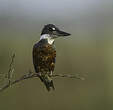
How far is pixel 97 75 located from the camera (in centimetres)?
592

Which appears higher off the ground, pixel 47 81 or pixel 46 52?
pixel 46 52

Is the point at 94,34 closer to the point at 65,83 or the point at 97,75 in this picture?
the point at 97,75

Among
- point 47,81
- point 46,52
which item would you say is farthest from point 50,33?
point 47,81

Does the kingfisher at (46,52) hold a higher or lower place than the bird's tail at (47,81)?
higher

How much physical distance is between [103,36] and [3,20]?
210 centimetres

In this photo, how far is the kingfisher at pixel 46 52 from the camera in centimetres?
213

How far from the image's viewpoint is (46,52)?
2.13m

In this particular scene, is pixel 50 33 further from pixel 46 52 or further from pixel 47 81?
pixel 47 81

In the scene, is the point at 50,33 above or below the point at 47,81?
above

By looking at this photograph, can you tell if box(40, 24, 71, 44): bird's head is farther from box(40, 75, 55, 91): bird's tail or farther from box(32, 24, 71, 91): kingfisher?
box(40, 75, 55, 91): bird's tail

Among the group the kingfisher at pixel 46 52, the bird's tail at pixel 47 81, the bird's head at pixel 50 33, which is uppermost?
the bird's head at pixel 50 33

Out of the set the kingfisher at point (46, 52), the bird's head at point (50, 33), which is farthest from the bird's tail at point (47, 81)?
the bird's head at point (50, 33)

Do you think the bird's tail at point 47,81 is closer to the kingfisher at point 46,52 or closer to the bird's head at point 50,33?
the kingfisher at point 46,52

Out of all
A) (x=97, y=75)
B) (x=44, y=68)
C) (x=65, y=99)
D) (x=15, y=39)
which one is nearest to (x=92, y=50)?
(x=97, y=75)
